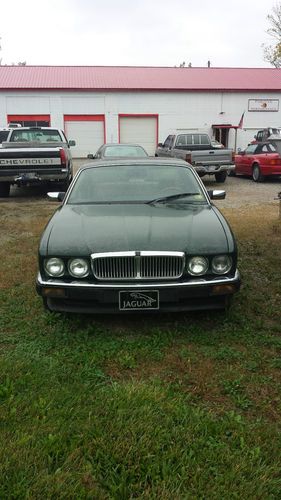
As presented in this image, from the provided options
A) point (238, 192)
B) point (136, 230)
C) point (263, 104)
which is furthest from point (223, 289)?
point (263, 104)

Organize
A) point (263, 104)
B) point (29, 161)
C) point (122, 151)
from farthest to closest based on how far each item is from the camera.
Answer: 1. point (263, 104)
2. point (122, 151)
3. point (29, 161)

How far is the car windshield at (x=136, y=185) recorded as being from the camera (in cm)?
486

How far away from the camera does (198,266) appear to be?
12.1 ft

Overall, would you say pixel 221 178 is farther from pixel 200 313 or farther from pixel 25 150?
pixel 200 313

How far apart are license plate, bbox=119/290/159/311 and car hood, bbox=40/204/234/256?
0.35 metres

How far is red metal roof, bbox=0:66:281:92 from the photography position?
2786 cm

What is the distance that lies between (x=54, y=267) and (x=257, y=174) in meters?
12.9

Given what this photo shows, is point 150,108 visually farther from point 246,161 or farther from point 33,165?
point 33,165

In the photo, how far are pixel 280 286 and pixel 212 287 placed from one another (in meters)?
1.69

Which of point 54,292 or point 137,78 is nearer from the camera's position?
point 54,292

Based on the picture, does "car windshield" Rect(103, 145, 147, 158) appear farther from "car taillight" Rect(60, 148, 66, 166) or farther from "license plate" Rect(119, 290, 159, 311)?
"license plate" Rect(119, 290, 159, 311)

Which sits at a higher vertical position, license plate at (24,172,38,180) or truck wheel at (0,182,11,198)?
license plate at (24,172,38,180)

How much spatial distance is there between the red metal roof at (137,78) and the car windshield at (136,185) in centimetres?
2402

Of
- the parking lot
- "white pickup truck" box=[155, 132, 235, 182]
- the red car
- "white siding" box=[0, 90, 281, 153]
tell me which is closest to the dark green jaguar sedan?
the parking lot
